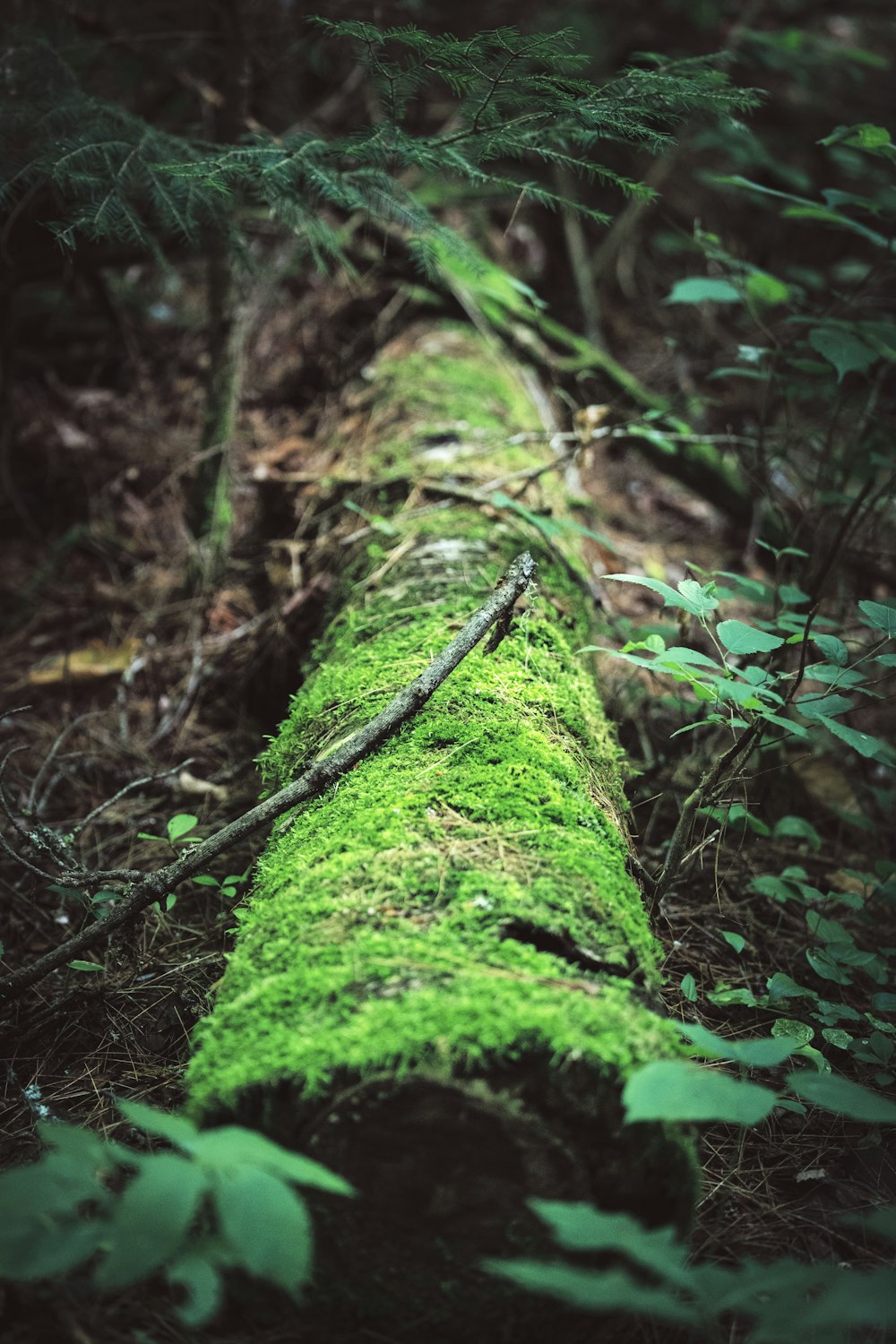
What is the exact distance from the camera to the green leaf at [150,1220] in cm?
96

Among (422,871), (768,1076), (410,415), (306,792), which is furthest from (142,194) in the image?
(768,1076)

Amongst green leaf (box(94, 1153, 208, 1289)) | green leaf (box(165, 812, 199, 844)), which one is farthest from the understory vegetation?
green leaf (box(165, 812, 199, 844))

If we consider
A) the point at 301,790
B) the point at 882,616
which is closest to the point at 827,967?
the point at 882,616

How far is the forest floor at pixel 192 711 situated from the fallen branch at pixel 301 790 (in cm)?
24

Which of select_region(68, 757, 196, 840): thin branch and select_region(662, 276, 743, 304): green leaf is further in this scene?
select_region(662, 276, 743, 304): green leaf

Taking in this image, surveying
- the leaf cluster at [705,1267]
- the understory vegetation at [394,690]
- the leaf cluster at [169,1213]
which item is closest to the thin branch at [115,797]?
the understory vegetation at [394,690]

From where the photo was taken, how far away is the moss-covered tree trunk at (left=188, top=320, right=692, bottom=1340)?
1273 millimetres

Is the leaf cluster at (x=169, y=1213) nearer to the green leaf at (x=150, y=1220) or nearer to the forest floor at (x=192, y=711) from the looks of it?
the green leaf at (x=150, y=1220)

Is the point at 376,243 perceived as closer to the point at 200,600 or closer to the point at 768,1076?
the point at 200,600

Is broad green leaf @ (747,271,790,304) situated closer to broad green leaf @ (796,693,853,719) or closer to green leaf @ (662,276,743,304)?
green leaf @ (662,276,743,304)

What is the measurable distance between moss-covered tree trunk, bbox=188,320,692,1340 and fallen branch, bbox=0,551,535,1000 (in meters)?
0.06

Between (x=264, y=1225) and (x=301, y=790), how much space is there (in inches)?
37.4

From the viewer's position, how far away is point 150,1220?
39.2 inches

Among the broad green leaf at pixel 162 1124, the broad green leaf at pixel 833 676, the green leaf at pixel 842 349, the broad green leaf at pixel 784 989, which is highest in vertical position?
the green leaf at pixel 842 349
